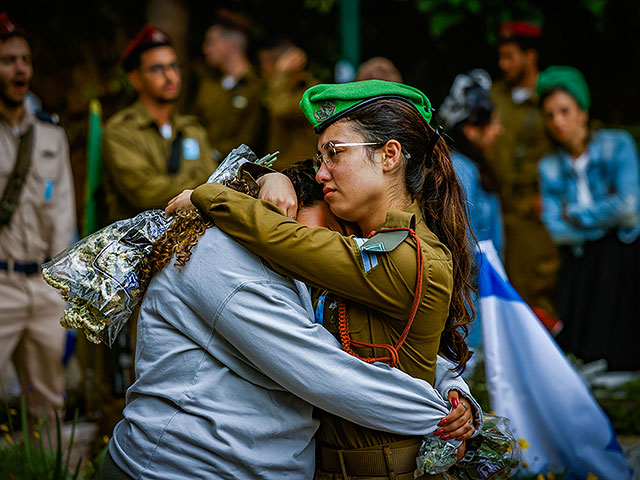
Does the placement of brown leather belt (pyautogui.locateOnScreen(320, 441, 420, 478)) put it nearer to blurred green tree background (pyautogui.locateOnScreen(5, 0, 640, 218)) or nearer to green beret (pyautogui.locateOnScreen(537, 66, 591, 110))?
green beret (pyautogui.locateOnScreen(537, 66, 591, 110))

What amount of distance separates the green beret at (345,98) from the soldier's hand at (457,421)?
2.78ft

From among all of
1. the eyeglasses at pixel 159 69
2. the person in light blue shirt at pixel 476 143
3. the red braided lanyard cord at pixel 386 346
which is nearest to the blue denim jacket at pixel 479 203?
the person in light blue shirt at pixel 476 143

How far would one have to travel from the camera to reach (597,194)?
6289mm

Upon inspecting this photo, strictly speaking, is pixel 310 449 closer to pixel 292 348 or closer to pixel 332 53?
pixel 292 348

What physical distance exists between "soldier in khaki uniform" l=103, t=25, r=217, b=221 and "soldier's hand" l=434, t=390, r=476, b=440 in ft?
10.0

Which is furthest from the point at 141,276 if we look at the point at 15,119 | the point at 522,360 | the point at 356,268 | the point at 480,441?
the point at 15,119

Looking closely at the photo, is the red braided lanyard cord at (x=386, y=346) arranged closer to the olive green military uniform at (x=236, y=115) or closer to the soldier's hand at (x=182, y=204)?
the soldier's hand at (x=182, y=204)

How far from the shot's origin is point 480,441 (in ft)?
7.83

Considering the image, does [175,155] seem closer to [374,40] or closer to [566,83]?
[566,83]

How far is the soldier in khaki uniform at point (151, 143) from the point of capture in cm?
495

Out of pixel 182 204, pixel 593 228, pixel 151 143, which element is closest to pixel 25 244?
pixel 151 143

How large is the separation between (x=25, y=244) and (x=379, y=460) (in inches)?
122

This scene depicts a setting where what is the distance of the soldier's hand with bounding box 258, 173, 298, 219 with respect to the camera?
7.60 feet

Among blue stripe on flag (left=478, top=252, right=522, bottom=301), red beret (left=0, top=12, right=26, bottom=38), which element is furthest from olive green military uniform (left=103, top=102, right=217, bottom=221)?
blue stripe on flag (left=478, top=252, right=522, bottom=301)
